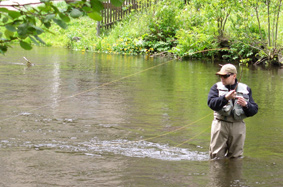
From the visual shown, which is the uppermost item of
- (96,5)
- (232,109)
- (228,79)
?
(96,5)

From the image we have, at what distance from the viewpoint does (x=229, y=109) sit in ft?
15.5

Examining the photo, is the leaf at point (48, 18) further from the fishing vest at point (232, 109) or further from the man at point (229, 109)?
the fishing vest at point (232, 109)

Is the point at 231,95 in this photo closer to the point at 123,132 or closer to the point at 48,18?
the point at 123,132

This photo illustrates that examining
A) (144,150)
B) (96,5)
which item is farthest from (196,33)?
(96,5)

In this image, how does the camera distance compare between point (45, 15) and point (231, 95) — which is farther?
point (231, 95)

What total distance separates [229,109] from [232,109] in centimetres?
5

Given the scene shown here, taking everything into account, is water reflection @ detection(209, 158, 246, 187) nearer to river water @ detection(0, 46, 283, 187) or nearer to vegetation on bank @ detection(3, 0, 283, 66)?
river water @ detection(0, 46, 283, 187)

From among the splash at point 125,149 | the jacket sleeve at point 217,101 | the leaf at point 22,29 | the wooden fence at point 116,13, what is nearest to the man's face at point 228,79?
the jacket sleeve at point 217,101

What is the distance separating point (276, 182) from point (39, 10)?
328 cm

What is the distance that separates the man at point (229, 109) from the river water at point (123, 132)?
276 mm

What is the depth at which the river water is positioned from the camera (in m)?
4.77

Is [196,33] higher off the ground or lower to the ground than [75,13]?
higher

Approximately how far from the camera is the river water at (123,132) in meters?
4.77

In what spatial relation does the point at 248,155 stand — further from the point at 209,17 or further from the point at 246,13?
the point at 209,17
